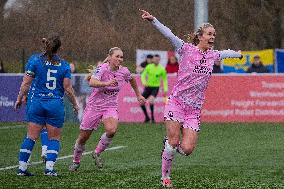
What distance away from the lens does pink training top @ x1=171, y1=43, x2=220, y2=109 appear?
1355 cm

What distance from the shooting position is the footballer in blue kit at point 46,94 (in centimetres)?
1463

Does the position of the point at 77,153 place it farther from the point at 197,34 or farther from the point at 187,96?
the point at 197,34

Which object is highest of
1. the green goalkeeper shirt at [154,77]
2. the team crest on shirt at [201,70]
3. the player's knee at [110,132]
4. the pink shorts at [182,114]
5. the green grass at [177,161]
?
the team crest on shirt at [201,70]

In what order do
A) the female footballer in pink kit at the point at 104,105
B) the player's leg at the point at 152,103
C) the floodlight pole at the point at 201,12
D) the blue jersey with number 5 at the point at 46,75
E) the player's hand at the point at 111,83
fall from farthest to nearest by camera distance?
the player's leg at the point at 152,103, the floodlight pole at the point at 201,12, the female footballer in pink kit at the point at 104,105, the player's hand at the point at 111,83, the blue jersey with number 5 at the point at 46,75

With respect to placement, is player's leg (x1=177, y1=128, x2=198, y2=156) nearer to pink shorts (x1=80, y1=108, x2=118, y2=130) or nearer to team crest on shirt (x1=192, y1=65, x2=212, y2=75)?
team crest on shirt (x1=192, y1=65, x2=212, y2=75)

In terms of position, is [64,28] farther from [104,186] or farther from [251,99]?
[104,186]

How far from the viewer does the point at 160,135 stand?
25.3 m

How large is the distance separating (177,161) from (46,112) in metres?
4.28

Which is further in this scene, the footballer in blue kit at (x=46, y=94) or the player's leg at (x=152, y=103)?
the player's leg at (x=152, y=103)

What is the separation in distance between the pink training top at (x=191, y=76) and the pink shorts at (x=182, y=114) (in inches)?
2.8

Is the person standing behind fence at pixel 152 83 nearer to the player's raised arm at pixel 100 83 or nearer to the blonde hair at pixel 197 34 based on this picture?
the player's raised arm at pixel 100 83

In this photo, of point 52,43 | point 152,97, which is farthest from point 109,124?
point 152,97

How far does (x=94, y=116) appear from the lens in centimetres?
1650

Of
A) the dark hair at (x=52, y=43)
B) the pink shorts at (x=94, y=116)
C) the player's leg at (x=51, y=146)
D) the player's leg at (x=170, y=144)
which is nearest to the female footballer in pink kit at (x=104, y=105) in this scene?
the pink shorts at (x=94, y=116)
